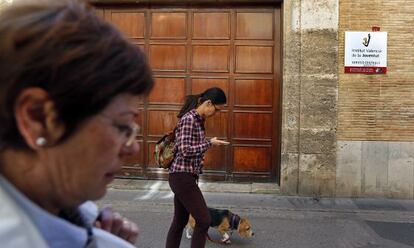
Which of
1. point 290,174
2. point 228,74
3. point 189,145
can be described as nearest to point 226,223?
point 189,145

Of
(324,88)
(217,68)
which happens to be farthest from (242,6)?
(324,88)

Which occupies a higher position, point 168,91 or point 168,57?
point 168,57

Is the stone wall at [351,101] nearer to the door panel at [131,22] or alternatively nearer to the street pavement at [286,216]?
the street pavement at [286,216]

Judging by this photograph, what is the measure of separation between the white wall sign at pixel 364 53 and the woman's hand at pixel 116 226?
8331 mm

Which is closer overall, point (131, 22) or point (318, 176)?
point (318, 176)

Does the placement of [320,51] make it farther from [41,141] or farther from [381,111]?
[41,141]

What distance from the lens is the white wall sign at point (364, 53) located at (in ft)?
29.9

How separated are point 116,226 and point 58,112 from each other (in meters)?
0.48

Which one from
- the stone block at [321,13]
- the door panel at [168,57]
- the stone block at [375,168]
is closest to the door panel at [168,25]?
the door panel at [168,57]

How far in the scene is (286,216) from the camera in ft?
25.5

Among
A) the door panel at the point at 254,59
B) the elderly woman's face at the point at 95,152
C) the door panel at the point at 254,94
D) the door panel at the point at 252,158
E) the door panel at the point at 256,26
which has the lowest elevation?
the door panel at the point at 252,158

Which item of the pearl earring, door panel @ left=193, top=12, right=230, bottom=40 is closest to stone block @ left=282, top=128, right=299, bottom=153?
door panel @ left=193, top=12, right=230, bottom=40

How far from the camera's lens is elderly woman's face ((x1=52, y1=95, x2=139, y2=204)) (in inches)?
37.7

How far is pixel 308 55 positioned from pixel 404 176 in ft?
8.98
